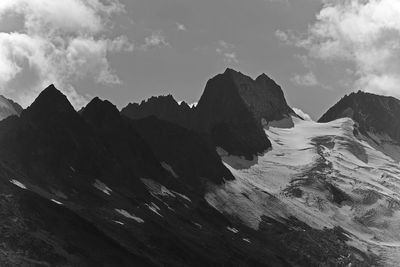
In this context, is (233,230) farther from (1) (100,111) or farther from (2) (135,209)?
(1) (100,111)

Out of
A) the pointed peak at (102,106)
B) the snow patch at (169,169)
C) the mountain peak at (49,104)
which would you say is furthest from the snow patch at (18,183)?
the snow patch at (169,169)

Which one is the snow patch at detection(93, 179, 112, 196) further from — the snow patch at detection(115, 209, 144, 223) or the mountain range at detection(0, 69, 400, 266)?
the snow patch at detection(115, 209, 144, 223)

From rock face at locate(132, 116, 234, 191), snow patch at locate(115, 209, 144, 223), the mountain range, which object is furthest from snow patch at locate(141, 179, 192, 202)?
snow patch at locate(115, 209, 144, 223)

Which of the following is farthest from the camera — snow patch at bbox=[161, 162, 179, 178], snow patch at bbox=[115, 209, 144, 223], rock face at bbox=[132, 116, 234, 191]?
rock face at bbox=[132, 116, 234, 191]

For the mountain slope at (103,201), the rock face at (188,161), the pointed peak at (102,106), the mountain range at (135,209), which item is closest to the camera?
the mountain slope at (103,201)

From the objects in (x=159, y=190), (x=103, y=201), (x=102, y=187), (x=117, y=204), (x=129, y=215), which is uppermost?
(x=159, y=190)

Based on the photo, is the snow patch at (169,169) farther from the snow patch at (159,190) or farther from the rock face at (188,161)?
the snow patch at (159,190)

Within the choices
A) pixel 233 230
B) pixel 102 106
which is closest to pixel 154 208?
pixel 233 230

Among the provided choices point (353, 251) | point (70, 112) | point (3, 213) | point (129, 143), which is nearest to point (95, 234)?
point (3, 213)
